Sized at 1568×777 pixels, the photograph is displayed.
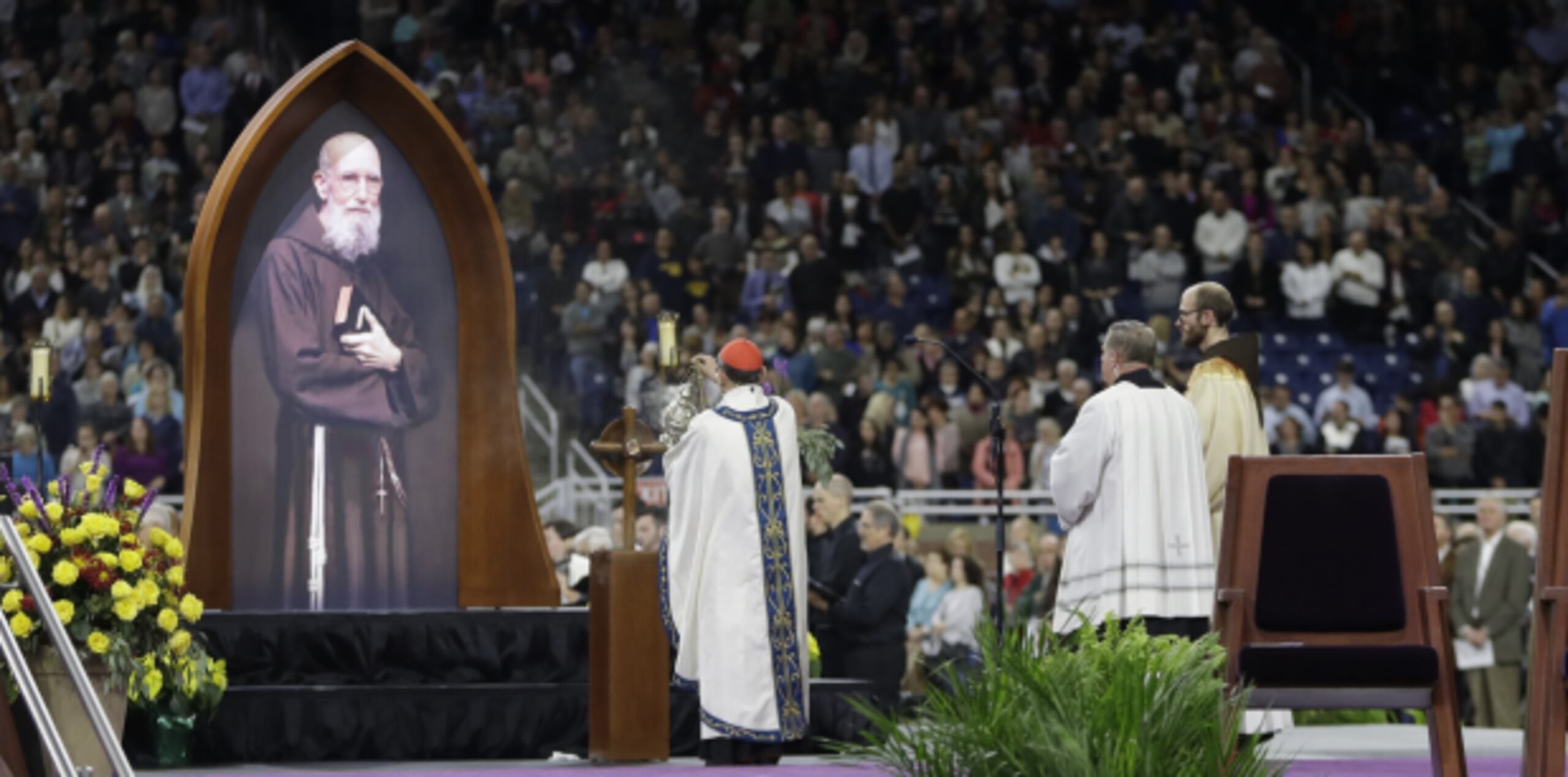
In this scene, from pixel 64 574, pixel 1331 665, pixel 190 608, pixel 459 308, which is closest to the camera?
pixel 1331 665

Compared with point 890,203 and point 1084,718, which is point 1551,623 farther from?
point 890,203

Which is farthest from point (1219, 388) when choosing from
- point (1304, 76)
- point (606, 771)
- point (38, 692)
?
point (1304, 76)

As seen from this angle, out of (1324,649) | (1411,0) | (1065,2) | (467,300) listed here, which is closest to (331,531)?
(467,300)

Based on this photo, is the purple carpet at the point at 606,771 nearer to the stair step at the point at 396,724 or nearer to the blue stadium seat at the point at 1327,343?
the stair step at the point at 396,724

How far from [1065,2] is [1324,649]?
53.9 ft

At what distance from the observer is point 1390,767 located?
29.4 ft

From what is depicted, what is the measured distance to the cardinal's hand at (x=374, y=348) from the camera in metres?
10.9

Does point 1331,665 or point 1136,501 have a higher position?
point 1136,501

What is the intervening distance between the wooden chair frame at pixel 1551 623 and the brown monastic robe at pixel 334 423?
237 inches

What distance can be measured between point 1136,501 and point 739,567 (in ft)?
6.33

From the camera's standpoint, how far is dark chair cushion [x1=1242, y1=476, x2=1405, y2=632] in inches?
291

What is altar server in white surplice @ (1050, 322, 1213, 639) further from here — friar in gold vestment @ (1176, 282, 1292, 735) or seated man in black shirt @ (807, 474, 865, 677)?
seated man in black shirt @ (807, 474, 865, 677)

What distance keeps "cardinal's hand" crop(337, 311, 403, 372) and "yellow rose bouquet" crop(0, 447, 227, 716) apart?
192 cm

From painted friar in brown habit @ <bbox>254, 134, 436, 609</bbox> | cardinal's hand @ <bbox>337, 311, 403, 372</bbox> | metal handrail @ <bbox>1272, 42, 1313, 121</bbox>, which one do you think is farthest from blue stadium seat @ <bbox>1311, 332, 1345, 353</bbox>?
cardinal's hand @ <bbox>337, 311, 403, 372</bbox>
